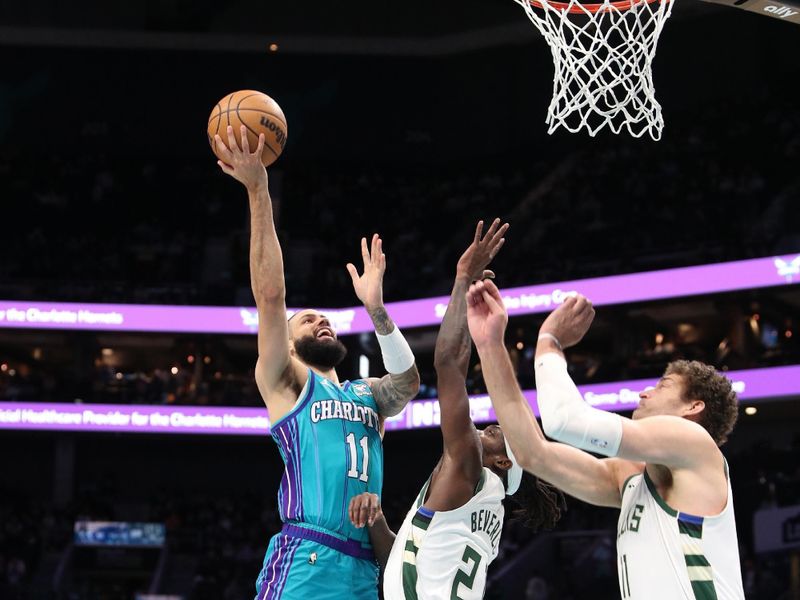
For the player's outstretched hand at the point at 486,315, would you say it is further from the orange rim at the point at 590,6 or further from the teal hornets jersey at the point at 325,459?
the orange rim at the point at 590,6

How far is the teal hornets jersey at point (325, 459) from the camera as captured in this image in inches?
159

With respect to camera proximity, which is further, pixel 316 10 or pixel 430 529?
pixel 316 10

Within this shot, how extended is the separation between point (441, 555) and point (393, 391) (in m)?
0.76

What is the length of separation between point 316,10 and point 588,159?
7.44 m

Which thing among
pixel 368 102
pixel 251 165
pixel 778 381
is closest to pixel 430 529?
pixel 251 165

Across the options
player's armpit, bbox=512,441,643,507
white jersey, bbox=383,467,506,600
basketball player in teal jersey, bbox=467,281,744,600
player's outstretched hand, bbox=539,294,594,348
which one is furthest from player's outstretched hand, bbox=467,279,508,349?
white jersey, bbox=383,467,506,600

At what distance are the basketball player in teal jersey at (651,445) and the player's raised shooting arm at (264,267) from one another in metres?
0.97

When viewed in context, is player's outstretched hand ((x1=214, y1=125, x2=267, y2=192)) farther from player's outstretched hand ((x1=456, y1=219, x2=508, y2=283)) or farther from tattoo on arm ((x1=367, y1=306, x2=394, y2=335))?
player's outstretched hand ((x1=456, y1=219, x2=508, y2=283))

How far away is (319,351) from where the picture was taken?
435cm

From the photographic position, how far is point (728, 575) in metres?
3.14

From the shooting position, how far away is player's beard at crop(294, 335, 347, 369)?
435cm

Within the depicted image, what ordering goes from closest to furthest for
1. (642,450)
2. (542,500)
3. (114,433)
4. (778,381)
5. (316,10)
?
(642,450)
(542,500)
(778,381)
(114,433)
(316,10)

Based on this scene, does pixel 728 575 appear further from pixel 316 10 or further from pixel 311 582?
pixel 316 10

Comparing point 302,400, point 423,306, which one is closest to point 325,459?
point 302,400
